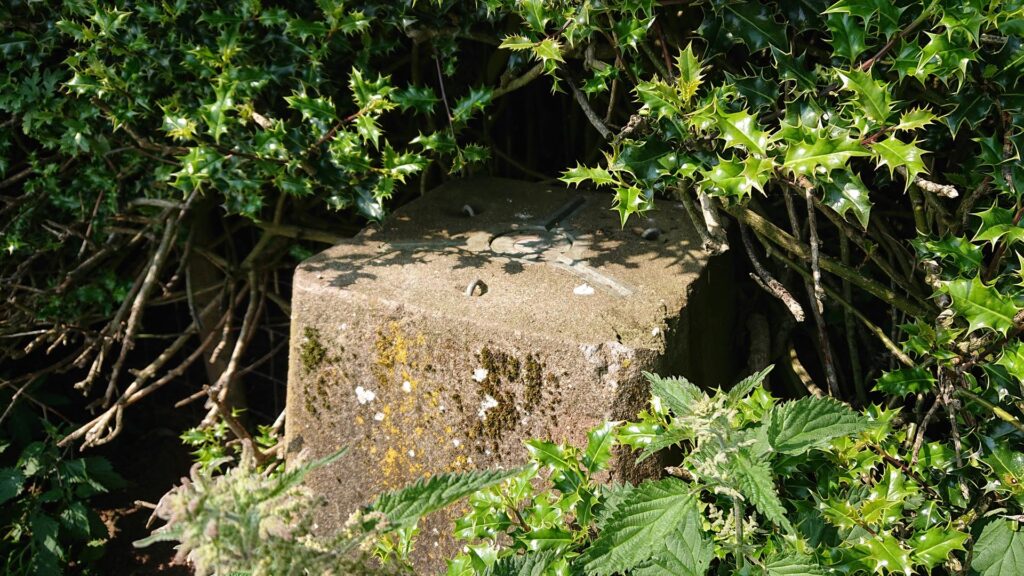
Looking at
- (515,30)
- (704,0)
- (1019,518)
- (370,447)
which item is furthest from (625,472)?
Answer: (515,30)

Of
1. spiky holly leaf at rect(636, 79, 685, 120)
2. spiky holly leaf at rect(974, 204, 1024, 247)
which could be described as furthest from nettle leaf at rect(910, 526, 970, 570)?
spiky holly leaf at rect(636, 79, 685, 120)

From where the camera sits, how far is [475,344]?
1.95m

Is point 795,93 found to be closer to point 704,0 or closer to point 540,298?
point 704,0

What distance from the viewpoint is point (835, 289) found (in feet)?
7.54

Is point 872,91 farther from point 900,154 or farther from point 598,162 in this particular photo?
point 598,162

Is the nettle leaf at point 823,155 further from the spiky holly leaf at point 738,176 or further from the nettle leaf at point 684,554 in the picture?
the nettle leaf at point 684,554

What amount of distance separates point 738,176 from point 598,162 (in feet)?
3.33

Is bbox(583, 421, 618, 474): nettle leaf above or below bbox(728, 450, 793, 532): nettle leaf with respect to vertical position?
below

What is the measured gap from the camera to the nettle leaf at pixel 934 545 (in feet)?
4.96

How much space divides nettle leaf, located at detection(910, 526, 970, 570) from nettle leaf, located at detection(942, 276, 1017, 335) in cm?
38

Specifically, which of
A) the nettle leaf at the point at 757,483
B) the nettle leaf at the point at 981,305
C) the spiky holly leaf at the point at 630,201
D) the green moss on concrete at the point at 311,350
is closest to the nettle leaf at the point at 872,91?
the nettle leaf at the point at 981,305

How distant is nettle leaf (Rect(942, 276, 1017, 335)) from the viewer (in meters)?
1.61

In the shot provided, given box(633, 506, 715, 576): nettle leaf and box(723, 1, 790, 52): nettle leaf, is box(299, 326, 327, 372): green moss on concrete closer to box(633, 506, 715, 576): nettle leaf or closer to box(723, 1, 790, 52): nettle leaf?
box(633, 506, 715, 576): nettle leaf

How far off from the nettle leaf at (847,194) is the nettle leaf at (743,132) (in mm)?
140
